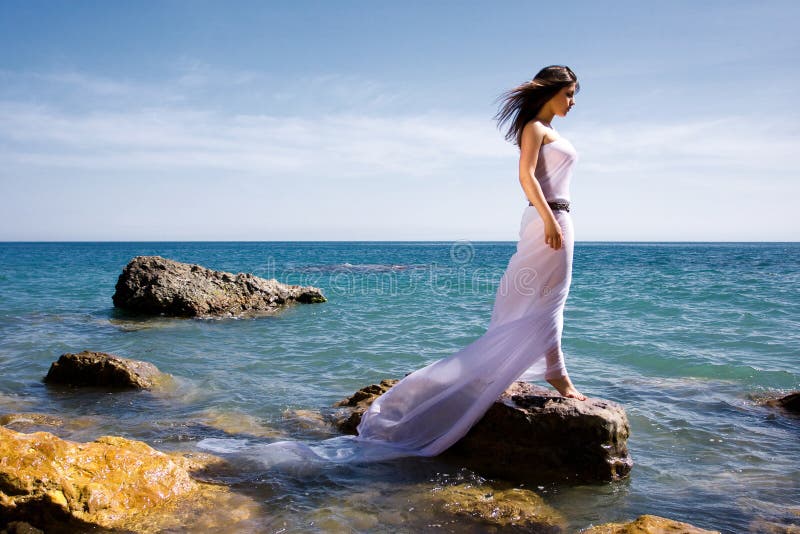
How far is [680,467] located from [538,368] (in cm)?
157

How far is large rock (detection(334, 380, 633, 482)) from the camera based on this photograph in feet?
15.3

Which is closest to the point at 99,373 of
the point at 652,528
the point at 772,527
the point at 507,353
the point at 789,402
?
the point at 507,353

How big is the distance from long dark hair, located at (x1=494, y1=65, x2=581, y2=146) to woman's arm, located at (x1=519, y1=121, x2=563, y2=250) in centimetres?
20

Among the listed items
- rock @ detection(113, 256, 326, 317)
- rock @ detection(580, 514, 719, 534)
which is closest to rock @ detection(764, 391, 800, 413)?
rock @ detection(580, 514, 719, 534)

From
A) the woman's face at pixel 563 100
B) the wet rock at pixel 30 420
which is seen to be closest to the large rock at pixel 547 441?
the woman's face at pixel 563 100

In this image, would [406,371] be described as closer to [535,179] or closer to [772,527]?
[535,179]

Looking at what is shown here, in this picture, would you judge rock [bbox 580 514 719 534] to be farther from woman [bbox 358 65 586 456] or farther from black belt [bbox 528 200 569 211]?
black belt [bbox 528 200 569 211]

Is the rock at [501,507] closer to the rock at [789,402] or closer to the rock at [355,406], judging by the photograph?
the rock at [355,406]

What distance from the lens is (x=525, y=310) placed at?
4.68 meters

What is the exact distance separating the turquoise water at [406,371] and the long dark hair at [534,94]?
9.53 feet

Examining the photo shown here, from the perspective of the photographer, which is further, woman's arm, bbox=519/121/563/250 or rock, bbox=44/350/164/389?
rock, bbox=44/350/164/389

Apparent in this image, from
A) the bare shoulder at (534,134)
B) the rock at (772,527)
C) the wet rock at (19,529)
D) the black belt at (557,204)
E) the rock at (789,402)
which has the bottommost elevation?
the rock at (772,527)

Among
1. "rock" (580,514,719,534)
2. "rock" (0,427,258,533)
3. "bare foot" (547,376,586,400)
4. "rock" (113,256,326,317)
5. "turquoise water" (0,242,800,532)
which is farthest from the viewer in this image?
"rock" (113,256,326,317)

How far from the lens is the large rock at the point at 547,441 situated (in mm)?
4648
